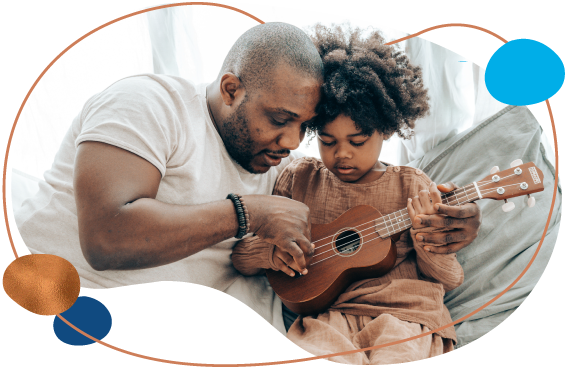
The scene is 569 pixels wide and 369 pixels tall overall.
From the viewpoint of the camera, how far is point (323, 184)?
4.27 ft

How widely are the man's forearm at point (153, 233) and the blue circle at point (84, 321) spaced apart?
0.15 m

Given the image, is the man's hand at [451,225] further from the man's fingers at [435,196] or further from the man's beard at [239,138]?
the man's beard at [239,138]

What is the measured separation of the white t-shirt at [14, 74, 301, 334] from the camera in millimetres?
1107

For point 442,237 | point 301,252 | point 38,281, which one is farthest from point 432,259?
point 38,281

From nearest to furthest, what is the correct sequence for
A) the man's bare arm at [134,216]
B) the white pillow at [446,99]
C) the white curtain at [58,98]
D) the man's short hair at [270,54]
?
the man's bare arm at [134,216], the man's short hair at [270,54], the white curtain at [58,98], the white pillow at [446,99]

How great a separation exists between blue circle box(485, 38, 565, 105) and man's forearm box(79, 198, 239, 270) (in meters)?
0.64

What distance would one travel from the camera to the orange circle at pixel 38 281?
1.10 metres

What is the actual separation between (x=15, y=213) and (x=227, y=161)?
1.63 feet

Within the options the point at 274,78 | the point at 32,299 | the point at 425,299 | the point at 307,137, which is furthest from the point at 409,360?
the point at 32,299

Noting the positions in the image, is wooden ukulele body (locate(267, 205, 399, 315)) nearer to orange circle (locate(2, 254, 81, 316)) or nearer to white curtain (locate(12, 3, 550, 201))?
white curtain (locate(12, 3, 550, 201))

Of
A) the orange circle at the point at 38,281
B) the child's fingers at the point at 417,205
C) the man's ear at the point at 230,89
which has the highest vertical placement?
the man's ear at the point at 230,89

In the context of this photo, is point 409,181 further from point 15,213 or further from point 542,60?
point 15,213

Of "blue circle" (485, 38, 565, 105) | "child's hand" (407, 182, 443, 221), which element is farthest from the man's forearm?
"blue circle" (485, 38, 565, 105)

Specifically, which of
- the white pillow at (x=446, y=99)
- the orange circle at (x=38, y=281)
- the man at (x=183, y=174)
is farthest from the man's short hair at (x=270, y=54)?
the orange circle at (x=38, y=281)
